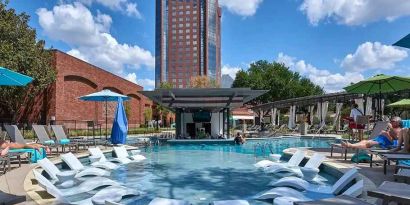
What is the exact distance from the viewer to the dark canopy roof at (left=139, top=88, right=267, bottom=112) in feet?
61.2

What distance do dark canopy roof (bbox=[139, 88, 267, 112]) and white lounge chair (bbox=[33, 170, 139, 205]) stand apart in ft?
35.8

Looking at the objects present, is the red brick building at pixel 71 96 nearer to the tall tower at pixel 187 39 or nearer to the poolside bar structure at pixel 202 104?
the poolside bar structure at pixel 202 104

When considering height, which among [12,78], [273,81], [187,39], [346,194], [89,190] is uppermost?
[187,39]

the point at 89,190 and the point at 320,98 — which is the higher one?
the point at 320,98

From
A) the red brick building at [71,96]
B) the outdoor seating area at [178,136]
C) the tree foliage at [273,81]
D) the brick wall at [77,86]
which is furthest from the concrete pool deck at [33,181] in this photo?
the tree foliage at [273,81]

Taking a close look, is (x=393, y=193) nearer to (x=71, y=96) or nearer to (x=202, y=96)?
(x=202, y=96)

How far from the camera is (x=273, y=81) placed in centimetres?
5059

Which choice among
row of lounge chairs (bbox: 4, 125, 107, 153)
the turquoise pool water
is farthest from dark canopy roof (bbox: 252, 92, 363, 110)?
row of lounge chairs (bbox: 4, 125, 107, 153)

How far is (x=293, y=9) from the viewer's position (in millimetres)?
26406

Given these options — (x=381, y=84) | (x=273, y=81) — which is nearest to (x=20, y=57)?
(x=381, y=84)

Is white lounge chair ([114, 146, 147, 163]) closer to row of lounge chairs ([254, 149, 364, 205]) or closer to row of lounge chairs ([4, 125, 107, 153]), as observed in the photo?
row of lounge chairs ([4, 125, 107, 153])

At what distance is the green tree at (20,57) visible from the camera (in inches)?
896

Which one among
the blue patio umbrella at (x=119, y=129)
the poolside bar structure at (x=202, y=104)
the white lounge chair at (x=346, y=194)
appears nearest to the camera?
the white lounge chair at (x=346, y=194)

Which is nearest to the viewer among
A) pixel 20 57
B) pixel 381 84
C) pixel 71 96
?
pixel 381 84
